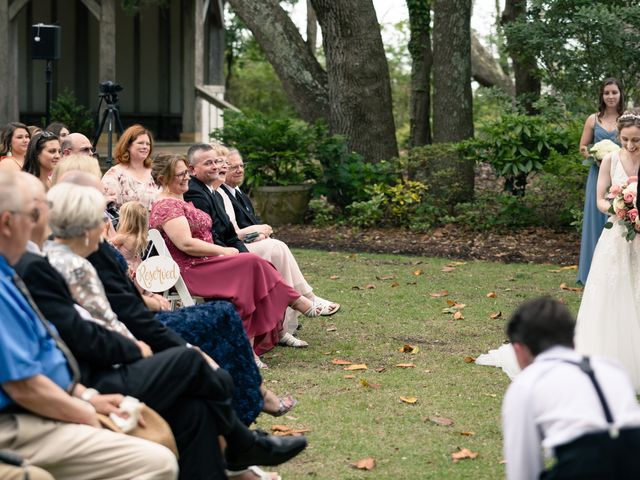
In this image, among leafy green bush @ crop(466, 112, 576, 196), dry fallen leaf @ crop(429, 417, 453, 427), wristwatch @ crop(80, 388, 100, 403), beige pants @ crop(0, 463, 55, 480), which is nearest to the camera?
beige pants @ crop(0, 463, 55, 480)

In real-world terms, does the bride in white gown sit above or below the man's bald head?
below

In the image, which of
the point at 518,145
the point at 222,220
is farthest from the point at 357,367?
the point at 518,145

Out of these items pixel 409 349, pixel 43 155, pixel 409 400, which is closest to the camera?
pixel 409 400

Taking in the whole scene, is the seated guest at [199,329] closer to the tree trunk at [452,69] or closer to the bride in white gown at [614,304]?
the bride in white gown at [614,304]

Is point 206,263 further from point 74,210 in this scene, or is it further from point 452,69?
point 452,69

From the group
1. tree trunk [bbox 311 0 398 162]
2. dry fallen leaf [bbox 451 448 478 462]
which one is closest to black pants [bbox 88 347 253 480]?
dry fallen leaf [bbox 451 448 478 462]

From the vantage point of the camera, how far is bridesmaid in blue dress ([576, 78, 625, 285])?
1120 centimetres

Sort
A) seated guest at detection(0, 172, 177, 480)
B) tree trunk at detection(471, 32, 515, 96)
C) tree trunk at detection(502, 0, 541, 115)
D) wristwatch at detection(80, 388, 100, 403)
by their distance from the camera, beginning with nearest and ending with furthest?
seated guest at detection(0, 172, 177, 480), wristwatch at detection(80, 388, 100, 403), tree trunk at detection(502, 0, 541, 115), tree trunk at detection(471, 32, 515, 96)

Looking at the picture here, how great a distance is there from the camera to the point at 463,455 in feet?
18.6

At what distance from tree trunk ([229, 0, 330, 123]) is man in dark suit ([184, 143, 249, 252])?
893 centimetres

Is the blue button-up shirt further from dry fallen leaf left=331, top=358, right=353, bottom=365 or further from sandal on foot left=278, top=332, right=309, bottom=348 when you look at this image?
sandal on foot left=278, top=332, right=309, bottom=348

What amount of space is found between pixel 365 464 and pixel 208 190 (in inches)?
136

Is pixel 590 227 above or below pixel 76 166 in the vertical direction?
below

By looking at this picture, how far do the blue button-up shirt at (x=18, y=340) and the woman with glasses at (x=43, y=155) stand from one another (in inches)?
162
